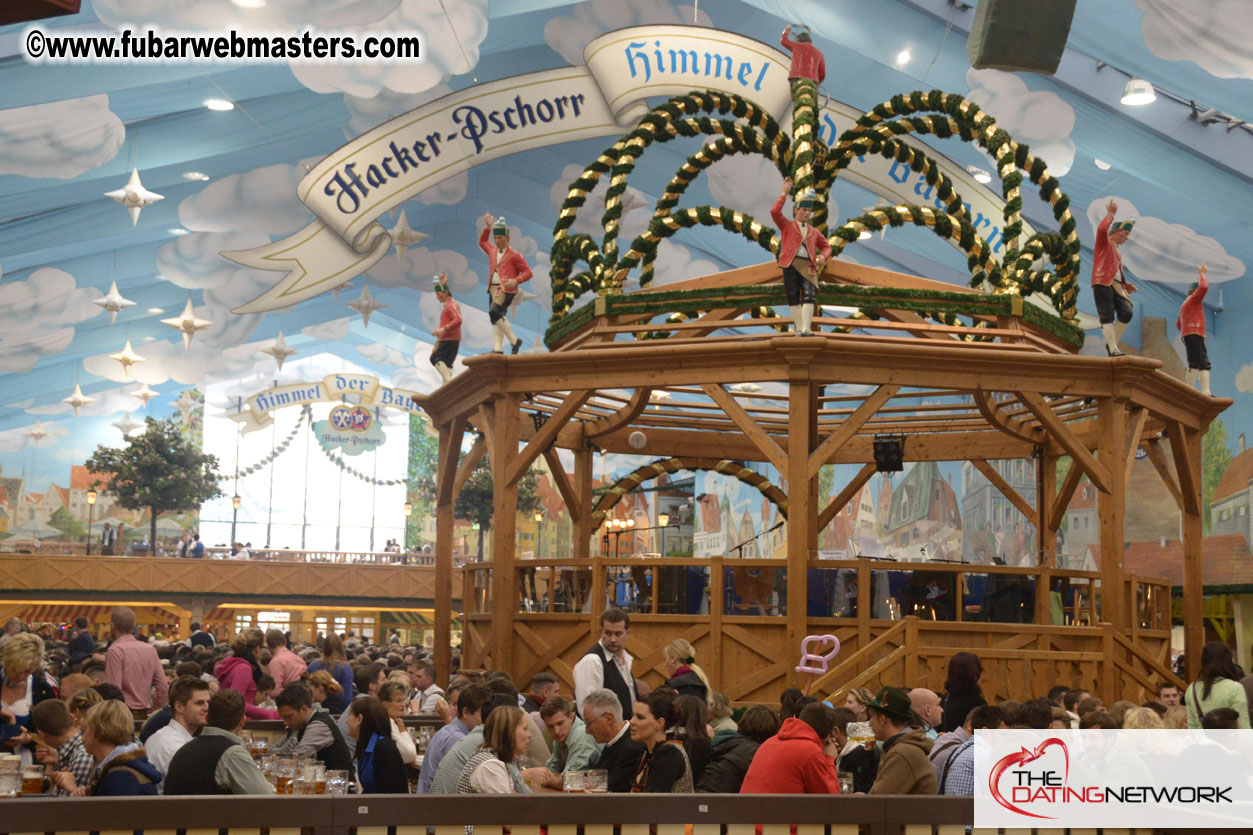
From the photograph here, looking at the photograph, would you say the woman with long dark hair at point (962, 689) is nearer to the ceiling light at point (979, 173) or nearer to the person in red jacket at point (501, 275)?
the person in red jacket at point (501, 275)

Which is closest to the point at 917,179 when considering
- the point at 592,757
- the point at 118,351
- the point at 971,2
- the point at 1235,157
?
the point at 971,2

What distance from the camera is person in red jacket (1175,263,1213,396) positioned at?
14.7 metres

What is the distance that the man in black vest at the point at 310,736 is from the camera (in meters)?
6.80

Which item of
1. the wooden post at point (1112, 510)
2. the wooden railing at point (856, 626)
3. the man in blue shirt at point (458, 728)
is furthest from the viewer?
the wooden post at point (1112, 510)

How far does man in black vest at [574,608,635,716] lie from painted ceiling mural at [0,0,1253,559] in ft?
35.6

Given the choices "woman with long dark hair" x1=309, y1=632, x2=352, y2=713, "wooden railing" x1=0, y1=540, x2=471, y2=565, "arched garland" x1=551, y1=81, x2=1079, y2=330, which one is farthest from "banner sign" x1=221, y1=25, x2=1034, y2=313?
"wooden railing" x1=0, y1=540, x2=471, y2=565

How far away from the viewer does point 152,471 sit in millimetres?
41531

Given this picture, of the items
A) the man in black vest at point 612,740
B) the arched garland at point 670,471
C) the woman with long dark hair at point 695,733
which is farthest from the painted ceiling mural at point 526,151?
the man in black vest at point 612,740

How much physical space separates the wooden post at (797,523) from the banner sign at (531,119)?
214 inches

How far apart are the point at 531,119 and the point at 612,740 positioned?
41.3 ft

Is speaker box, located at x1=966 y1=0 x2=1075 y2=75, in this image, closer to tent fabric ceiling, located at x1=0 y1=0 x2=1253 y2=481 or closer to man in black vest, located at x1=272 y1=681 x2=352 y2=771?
man in black vest, located at x1=272 y1=681 x2=352 y2=771

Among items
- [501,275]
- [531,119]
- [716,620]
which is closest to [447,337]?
[501,275]

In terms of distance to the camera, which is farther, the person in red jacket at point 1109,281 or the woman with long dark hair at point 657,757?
the person in red jacket at point 1109,281

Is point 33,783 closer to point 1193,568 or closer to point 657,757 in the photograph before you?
point 657,757
